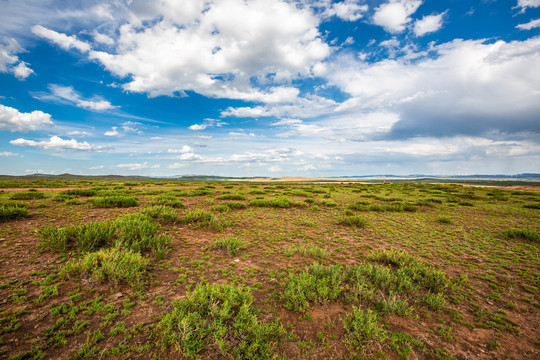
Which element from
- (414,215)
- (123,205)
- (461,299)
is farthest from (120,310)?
(414,215)

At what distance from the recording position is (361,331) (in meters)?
3.87

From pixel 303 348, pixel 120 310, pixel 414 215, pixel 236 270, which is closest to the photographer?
pixel 303 348

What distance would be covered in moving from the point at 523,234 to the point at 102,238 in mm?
18016

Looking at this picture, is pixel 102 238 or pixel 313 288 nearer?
pixel 313 288

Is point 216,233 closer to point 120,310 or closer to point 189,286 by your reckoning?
point 189,286

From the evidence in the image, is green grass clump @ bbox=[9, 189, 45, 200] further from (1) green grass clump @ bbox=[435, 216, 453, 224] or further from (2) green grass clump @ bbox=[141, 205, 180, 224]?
(1) green grass clump @ bbox=[435, 216, 453, 224]

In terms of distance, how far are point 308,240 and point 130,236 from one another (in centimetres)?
702

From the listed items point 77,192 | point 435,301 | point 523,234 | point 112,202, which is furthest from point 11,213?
point 523,234

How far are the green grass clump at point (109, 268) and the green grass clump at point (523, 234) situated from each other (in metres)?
15.8

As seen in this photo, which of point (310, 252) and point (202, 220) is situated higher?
point (202, 220)

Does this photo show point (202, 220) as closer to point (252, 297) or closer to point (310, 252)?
point (310, 252)

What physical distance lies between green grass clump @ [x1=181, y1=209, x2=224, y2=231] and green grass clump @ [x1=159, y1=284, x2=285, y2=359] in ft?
18.9

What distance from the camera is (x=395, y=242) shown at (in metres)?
9.40

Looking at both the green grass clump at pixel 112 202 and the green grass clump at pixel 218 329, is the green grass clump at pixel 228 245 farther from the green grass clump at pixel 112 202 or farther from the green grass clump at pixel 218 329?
the green grass clump at pixel 112 202
